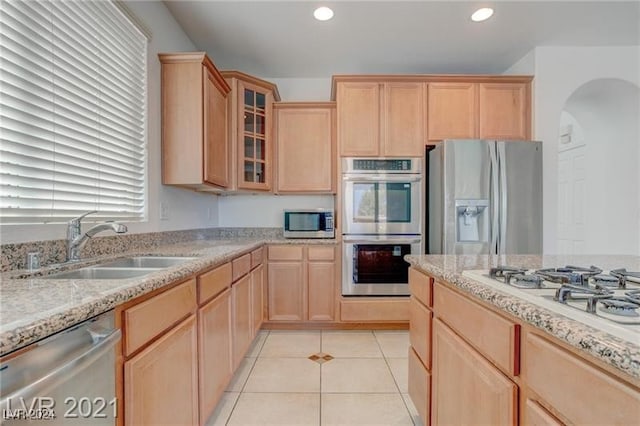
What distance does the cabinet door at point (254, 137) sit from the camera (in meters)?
2.97

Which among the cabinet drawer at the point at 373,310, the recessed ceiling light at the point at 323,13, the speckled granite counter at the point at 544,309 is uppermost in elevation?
the recessed ceiling light at the point at 323,13

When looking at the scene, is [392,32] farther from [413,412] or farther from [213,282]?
[413,412]

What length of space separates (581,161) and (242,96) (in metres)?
4.22

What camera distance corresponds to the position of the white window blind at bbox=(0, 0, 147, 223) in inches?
47.3

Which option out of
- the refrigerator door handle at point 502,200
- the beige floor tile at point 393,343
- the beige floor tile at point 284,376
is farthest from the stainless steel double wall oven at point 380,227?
the beige floor tile at point 284,376

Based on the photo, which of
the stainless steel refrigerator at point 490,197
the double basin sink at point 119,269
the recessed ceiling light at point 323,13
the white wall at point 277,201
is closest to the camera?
the double basin sink at point 119,269

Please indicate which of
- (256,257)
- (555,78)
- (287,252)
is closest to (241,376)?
(256,257)

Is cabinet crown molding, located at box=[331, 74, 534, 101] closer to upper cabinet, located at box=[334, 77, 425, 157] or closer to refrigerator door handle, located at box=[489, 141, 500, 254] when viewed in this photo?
upper cabinet, located at box=[334, 77, 425, 157]

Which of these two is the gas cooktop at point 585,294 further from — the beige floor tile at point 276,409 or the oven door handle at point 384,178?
the oven door handle at point 384,178

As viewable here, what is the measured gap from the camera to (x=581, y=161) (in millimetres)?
4156

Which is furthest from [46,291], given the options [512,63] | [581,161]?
[581,161]

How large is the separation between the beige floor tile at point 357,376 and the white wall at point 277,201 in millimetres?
1690

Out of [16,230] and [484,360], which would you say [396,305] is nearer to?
[484,360]

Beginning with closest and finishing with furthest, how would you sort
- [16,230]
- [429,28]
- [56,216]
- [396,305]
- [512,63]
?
[16,230] → [56,216] → [429,28] → [396,305] → [512,63]
